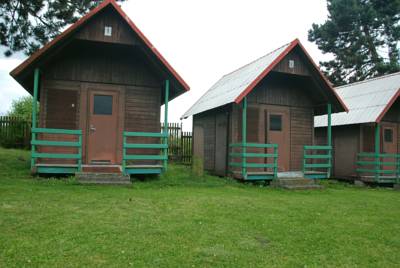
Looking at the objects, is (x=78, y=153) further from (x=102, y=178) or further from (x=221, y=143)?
(x=221, y=143)

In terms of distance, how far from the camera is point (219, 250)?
482cm

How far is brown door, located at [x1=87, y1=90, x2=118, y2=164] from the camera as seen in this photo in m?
11.6

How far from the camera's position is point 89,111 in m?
11.7

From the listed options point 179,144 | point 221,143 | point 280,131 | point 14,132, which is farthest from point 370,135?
point 14,132

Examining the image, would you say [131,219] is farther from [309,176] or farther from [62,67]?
[309,176]

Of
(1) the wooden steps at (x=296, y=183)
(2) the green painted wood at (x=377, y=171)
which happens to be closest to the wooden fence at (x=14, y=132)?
(1) the wooden steps at (x=296, y=183)

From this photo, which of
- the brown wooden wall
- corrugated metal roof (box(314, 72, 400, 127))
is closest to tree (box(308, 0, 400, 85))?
corrugated metal roof (box(314, 72, 400, 127))

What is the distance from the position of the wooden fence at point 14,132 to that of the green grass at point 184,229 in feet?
37.9

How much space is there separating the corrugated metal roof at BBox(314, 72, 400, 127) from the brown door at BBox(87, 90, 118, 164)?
987cm

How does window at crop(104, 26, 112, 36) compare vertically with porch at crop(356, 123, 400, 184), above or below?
above

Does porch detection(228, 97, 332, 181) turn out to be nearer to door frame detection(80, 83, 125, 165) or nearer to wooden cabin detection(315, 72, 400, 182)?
wooden cabin detection(315, 72, 400, 182)

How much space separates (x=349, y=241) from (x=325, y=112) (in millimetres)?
10297

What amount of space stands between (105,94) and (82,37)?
1995mm

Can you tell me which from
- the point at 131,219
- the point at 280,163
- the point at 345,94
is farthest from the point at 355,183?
the point at 131,219
